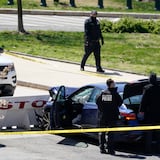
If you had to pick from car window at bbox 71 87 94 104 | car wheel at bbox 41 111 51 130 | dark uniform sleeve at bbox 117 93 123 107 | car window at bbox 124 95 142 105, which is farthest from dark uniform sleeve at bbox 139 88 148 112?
car wheel at bbox 41 111 51 130

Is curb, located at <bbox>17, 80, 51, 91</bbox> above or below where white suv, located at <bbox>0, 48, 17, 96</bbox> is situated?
below

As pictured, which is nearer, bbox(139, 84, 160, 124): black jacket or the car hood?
bbox(139, 84, 160, 124): black jacket

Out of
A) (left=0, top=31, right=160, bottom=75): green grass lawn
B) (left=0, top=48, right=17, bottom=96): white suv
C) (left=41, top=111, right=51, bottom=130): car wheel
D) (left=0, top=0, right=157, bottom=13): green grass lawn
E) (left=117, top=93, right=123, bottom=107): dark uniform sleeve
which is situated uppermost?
(left=117, top=93, right=123, bottom=107): dark uniform sleeve

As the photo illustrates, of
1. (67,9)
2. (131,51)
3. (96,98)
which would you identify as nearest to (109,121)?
(96,98)

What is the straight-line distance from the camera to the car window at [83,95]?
15275 millimetres

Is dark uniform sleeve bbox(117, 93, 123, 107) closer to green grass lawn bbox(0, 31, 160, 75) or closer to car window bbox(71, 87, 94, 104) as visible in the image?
car window bbox(71, 87, 94, 104)

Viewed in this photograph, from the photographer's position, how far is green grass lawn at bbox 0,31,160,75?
1009 inches

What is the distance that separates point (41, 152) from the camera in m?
14.2

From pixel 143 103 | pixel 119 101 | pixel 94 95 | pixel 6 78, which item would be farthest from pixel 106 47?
pixel 119 101

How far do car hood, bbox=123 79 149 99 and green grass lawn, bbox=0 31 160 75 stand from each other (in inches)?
351

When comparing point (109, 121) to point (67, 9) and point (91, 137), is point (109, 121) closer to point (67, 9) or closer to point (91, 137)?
point (91, 137)

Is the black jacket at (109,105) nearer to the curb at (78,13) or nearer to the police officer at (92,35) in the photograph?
the police officer at (92,35)

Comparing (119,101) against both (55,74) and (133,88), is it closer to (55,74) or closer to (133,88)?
(133,88)

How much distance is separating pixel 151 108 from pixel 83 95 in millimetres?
1627
